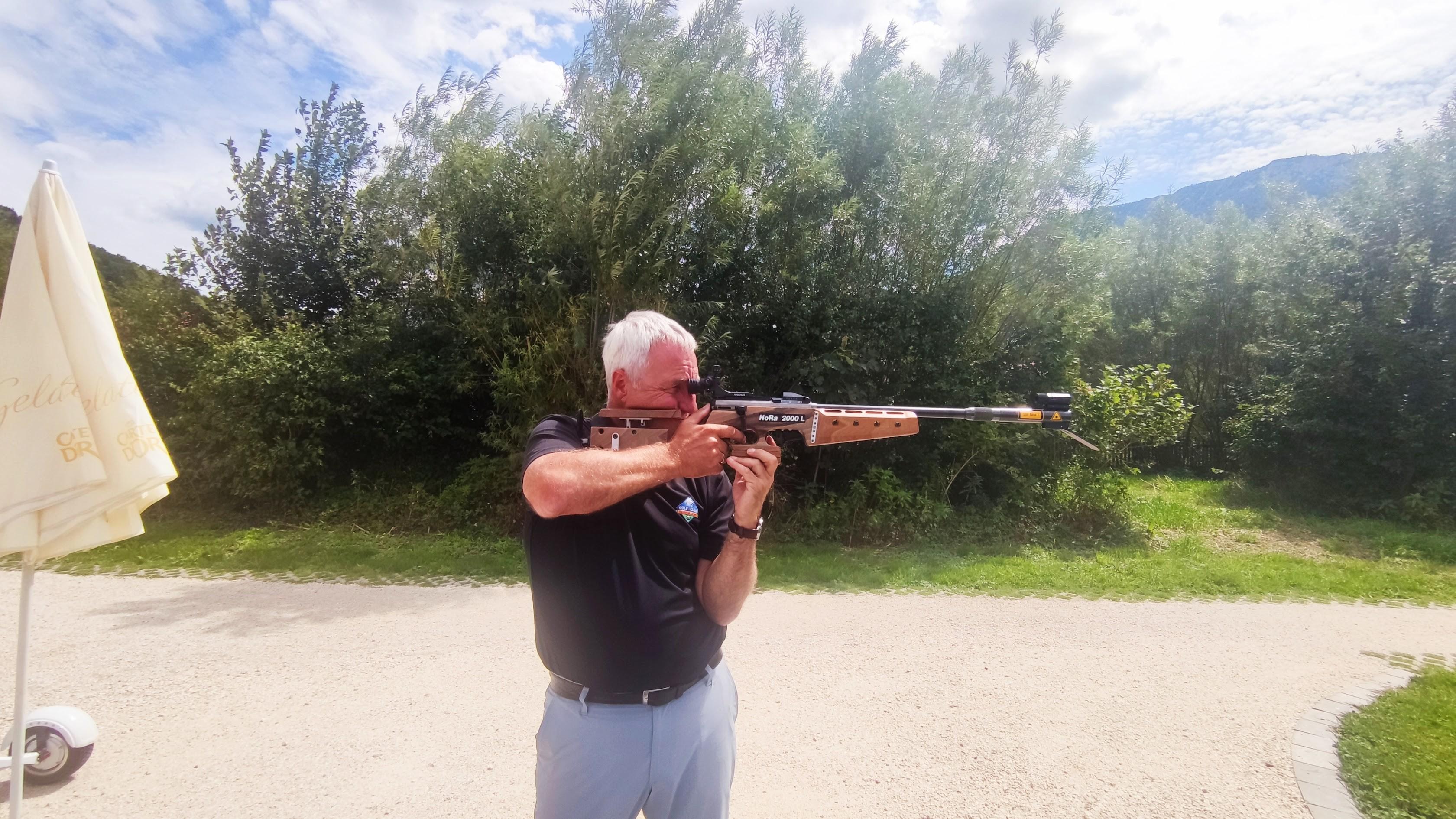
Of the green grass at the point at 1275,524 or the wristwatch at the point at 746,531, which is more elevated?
the wristwatch at the point at 746,531

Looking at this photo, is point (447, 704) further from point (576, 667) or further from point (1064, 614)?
point (1064, 614)

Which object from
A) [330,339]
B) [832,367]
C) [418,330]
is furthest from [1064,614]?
[330,339]

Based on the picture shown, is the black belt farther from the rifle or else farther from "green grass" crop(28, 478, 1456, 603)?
"green grass" crop(28, 478, 1456, 603)

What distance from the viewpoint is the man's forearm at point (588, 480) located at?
1.84 meters

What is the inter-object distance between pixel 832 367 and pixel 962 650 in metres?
5.18

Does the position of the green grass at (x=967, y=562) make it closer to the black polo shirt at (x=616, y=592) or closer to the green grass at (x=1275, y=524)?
the green grass at (x=1275, y=524)

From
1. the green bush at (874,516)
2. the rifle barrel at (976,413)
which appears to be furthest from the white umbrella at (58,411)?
the green bush at (874,516)

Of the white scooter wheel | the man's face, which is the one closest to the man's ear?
the man's face

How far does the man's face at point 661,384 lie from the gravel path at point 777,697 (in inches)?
95.7

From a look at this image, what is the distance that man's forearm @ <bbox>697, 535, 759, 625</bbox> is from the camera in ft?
6.98

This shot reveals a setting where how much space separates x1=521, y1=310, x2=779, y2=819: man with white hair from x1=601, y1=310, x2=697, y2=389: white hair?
0.01m

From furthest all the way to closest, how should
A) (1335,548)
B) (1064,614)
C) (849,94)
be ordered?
(849,94)
(1335,548)
(1064,614)

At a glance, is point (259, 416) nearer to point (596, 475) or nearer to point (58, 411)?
point (58, 411)

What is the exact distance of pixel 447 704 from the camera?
15.6 feet
